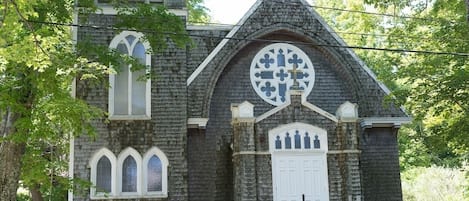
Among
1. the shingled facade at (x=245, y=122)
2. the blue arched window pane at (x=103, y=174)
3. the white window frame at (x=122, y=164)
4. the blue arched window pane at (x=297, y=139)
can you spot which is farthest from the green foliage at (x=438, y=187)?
the blue arched window pane at (x=103, y=174)

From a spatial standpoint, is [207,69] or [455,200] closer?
[207,69]

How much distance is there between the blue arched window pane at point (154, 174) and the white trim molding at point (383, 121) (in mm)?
6307

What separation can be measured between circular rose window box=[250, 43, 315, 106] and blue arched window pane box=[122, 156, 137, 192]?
439cm

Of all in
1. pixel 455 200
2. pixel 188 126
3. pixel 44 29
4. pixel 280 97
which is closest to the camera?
pixel 44 29

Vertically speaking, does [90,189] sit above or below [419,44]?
below

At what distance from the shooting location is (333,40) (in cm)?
1703

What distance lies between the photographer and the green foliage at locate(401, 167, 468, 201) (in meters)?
23.2

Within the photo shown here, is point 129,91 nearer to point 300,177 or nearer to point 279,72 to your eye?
point 279,72

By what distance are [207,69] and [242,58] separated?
1284 millimetres

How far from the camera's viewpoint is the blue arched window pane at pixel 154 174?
14.8 m

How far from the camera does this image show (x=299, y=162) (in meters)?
14.5

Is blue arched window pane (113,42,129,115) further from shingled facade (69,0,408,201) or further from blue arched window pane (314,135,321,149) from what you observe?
blue arched window pane (314,135,321,149)

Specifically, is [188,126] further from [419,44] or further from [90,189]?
[419,44]

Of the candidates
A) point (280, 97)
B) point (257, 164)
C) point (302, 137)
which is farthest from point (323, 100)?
point (257, 164)
